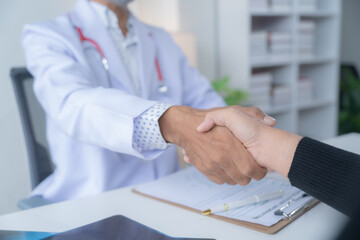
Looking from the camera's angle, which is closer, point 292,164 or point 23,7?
point 292,164

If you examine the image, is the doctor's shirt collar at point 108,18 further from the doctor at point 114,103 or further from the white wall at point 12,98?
the white wall at point 12,98

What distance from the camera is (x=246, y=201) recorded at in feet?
2.19

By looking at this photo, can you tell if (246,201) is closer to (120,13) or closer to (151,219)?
(151,219)

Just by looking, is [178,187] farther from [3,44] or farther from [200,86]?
[3,44]

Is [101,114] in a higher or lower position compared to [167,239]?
higher

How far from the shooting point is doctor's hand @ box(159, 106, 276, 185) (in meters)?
0.72

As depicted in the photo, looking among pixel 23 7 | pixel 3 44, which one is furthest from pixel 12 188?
pixel 23 7

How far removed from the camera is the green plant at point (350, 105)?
3.27 meters

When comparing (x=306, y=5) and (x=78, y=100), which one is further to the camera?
(x=306, y=5)

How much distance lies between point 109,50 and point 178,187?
58 cm

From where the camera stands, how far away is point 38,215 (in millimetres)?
683

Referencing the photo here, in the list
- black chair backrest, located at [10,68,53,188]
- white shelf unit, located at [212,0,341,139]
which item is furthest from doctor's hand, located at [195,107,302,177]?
white shelf unit, located at [212,0,341,139]

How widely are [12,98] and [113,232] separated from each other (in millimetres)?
1560

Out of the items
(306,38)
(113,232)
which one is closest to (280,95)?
(306,38)
